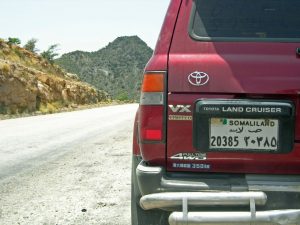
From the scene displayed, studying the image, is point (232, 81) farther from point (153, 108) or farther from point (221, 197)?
point (221, 197)

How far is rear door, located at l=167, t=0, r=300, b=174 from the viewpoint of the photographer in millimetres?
3271

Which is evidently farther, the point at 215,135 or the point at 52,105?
the point at 52,105

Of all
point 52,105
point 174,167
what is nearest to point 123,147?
point 174,167

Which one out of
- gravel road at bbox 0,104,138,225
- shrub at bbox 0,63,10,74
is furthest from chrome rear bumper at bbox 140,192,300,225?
shrub at bbox 0,63,10,74

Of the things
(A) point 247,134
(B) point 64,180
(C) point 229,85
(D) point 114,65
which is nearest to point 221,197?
(A) point 247,134

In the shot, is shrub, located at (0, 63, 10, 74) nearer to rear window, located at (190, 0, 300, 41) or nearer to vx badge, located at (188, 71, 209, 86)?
rear window, located at (190, 0, 300, 41)

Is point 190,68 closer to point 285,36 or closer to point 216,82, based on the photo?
point 216,82

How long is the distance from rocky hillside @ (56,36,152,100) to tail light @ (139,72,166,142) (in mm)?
83088

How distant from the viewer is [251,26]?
11.5ft

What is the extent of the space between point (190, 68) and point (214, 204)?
37.0 inches

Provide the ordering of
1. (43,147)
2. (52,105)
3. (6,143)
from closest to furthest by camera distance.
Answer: (43,147)
(6,143)
(52,105)

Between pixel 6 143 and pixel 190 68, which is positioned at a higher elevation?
pixel 190 68

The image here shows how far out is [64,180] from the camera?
6.86m

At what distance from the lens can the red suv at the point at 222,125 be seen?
321cm
